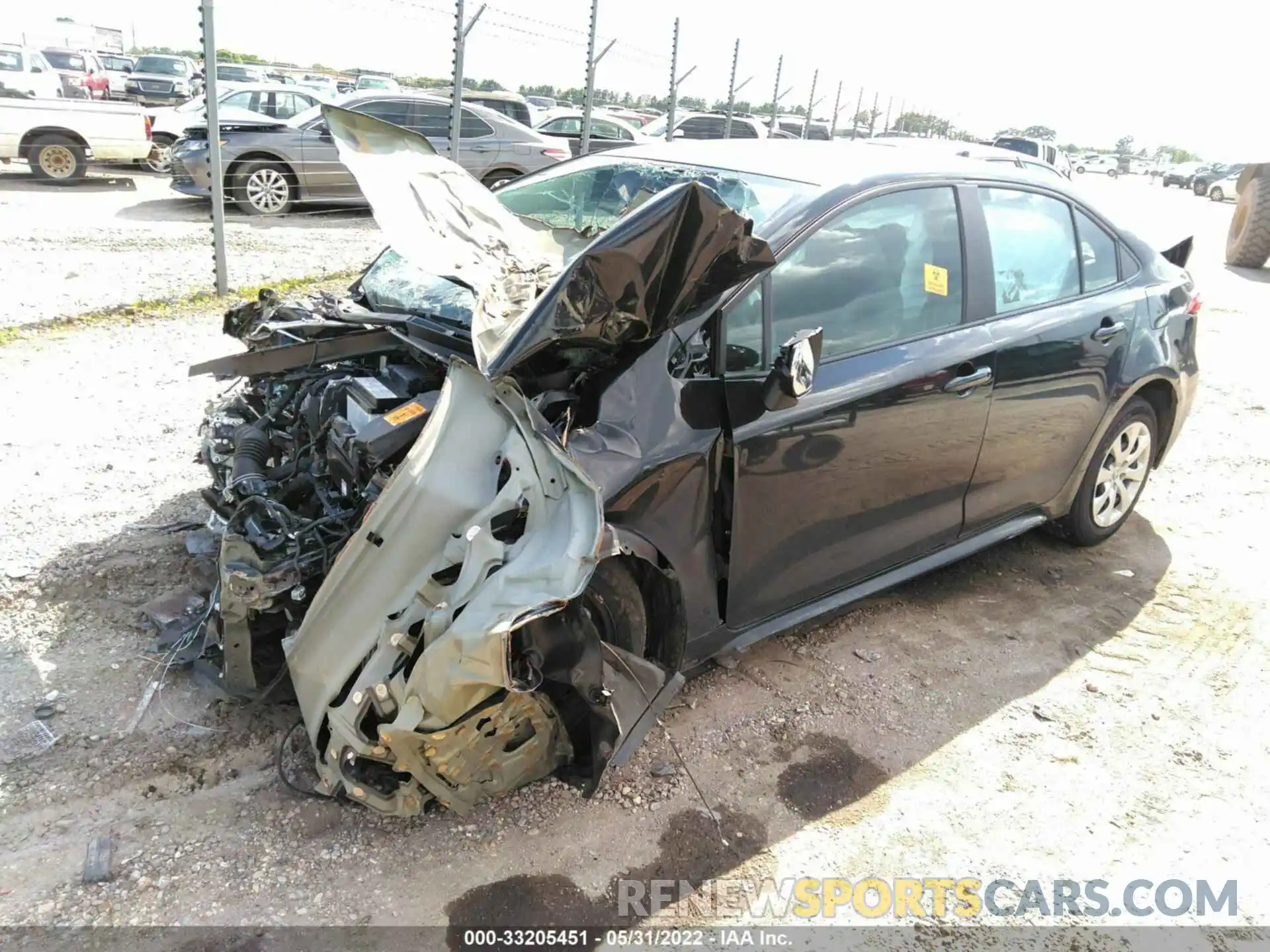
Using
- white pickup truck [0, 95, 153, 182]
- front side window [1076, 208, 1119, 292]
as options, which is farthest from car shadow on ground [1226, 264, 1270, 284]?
white pickup truck [0, 95, 153, 182]

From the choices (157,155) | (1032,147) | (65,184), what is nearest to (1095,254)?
(65,184)

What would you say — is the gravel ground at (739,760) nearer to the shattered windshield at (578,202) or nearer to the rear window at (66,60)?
the shattered windshield at (578,202)

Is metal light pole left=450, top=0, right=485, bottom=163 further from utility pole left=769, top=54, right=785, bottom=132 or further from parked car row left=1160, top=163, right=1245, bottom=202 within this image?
parked car row left=1160, top=163, right=1245, bottom=202

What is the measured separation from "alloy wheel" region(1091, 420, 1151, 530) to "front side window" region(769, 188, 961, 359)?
1.49 meters

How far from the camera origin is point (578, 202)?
3.63 metres

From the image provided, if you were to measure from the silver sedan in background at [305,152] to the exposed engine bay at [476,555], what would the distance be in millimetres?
8378

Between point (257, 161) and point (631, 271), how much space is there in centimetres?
1036

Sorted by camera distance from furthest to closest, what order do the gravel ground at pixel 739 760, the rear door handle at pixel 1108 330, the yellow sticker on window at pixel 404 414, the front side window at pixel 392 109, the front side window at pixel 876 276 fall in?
the front side window at pixel 392 109
the rear door handle at pixel 1108 330
the front side window at pixel 876 276
the yellow sticker on window at pixel 404 414
the gravel ground at pixel 739 760

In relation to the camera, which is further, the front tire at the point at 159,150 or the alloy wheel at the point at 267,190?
the front tire at the point at 159,150

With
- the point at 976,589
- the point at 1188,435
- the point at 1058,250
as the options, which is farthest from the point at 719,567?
the point at 1188,435

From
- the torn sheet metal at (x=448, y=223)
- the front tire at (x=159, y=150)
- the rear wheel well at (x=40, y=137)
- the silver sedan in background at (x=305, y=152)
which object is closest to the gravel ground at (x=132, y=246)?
the silver sedan in background at (x=305, y=152)

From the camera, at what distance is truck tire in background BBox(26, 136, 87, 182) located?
12570 mm

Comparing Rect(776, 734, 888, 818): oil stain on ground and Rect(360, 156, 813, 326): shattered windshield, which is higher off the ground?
Rect(360, 156, 813, 326): shattered windshield

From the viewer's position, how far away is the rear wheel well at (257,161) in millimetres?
10898
